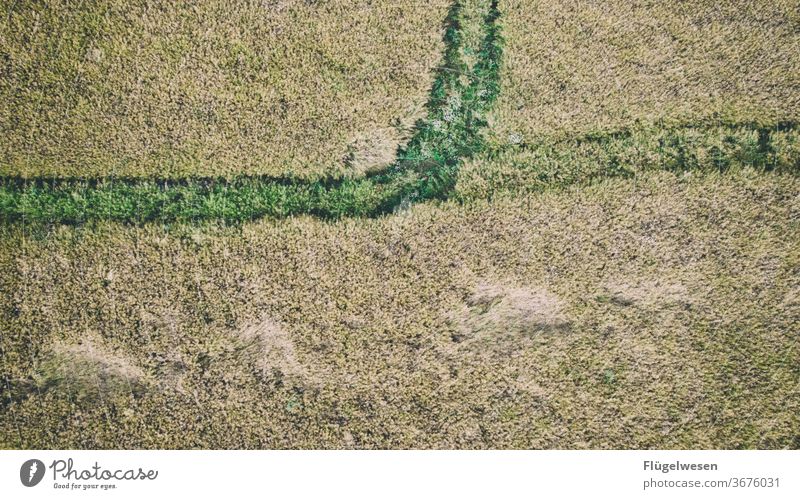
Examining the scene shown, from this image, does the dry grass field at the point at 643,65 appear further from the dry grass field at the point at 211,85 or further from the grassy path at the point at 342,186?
the dry grass field at the point at 211,85

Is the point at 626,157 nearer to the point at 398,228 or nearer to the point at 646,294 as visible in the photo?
the point at 646,294

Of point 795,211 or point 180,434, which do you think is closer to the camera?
point 180,434

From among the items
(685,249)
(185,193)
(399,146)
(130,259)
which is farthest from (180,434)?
A: (685,249)

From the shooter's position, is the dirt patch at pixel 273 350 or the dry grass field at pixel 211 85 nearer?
the dirt patch at pixel 273 350

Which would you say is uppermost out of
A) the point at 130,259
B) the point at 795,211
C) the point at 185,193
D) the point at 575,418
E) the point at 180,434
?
the point at 795,211

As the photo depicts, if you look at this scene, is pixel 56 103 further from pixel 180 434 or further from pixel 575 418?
pixel 575 418
